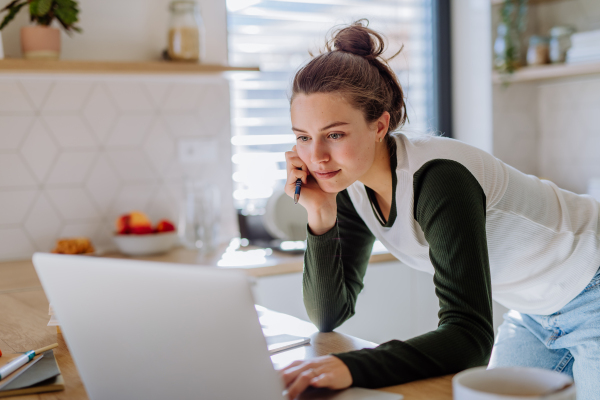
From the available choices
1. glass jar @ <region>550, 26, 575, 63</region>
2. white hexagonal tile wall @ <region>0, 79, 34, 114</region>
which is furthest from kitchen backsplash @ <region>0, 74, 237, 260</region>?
glass jar @ <region>550, 26, 575, 63</region>

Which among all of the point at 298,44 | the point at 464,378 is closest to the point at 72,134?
the point at 298,44

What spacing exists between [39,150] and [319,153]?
1.32 m

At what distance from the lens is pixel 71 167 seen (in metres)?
2.12

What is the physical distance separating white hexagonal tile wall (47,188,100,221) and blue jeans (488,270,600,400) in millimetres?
1463

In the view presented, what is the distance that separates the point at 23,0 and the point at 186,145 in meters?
0.73

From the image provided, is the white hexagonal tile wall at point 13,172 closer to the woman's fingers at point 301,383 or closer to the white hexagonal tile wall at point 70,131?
the white hexagonal tile wall at point 70,131

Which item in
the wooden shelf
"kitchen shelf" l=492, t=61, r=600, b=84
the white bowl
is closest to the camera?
the wooden shelf

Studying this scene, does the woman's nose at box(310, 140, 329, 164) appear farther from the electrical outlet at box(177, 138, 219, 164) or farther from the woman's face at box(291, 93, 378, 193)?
the electrical outlet at box(177, 138, 219, 164)

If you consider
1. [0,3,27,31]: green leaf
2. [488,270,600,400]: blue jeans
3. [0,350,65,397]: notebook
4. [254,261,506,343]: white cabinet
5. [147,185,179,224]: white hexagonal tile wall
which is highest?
[0,3,27,31]: green leaf

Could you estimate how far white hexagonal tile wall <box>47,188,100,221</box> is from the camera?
212 cm

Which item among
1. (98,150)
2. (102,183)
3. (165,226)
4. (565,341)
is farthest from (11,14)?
(565,341)

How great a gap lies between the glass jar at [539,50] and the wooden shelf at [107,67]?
1288 mm

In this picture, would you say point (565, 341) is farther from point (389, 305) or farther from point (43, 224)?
point (43, 224)

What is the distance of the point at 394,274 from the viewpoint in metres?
2.13
